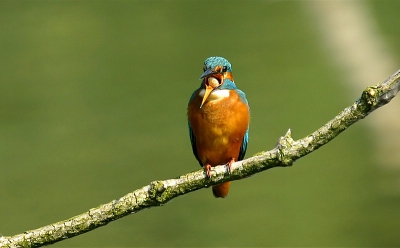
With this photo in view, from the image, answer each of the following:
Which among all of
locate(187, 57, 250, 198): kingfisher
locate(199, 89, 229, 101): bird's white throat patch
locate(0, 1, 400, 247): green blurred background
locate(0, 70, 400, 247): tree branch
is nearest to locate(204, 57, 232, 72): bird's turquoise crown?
locate(187, 57, 250, 198): kingfisher

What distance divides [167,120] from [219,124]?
4.14 meters

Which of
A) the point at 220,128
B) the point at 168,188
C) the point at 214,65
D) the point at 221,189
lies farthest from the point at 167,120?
the point at 168,188

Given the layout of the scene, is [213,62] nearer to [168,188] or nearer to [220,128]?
[220,128]

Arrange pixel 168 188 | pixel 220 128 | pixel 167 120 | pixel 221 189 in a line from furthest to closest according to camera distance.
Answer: pixel 167 120
pixel 221 189
pixel 220 128
pixel 168 188

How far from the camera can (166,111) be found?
24.5 ft

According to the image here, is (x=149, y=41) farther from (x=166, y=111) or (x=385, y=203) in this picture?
(x=385, y=203)

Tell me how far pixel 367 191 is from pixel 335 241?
0.82m

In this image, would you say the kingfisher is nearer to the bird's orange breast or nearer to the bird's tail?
the bird's orange breast

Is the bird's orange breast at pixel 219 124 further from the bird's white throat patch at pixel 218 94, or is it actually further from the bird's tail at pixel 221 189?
the bird's tail at pixel 221 189

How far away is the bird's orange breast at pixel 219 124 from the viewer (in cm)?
314

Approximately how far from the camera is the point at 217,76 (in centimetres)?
313

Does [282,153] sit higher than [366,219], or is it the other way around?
[366,219]

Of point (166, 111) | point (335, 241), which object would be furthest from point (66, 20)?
point (335, 241)

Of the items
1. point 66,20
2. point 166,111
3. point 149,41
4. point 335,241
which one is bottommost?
point 335,241
